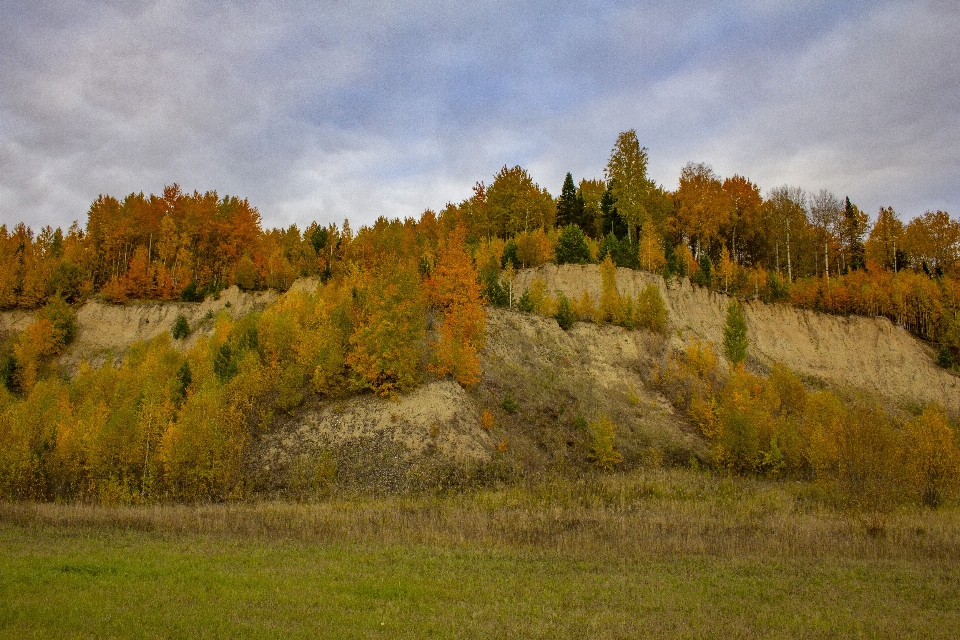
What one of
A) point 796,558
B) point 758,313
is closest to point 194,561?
point 796,558

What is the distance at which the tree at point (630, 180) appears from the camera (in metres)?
67.6

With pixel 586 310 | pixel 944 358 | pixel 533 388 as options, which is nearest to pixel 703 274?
pixel 586 310

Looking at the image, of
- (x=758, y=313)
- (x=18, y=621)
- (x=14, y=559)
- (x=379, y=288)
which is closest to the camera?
(x=18, y=621)

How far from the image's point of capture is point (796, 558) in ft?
62.6

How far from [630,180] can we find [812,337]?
26.7 metres

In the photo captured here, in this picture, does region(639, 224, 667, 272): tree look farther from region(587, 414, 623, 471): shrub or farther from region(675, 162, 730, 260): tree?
region(587, 414, 623, 471): shrub

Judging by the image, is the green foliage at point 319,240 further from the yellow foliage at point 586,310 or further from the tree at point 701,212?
the tree at point 701,212

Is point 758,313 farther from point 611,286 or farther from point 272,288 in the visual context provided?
point 272,288

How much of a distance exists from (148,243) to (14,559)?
66039 millimetres

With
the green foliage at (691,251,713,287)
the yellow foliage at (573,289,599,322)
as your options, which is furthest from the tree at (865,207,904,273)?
the yellow foliage at (573,289,599,322)

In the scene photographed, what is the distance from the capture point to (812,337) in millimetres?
65062

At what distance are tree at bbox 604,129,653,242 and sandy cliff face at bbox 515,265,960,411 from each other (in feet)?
29.7

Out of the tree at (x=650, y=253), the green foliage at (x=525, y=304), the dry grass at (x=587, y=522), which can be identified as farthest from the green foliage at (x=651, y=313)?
the dry grass at (x=587, y=522)

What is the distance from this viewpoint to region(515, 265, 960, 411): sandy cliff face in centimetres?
6091
